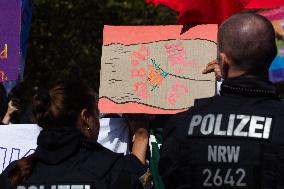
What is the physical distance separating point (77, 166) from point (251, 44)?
2.96 ft

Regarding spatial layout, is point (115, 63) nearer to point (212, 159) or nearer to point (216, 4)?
point (216, 4)

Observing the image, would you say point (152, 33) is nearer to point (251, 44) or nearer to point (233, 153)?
point (251, 44)

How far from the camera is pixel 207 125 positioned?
9.70 feet

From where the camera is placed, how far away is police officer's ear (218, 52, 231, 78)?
9.78ft

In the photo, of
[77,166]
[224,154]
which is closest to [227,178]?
[224,154]

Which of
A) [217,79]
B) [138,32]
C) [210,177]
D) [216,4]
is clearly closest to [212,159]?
[210,177]

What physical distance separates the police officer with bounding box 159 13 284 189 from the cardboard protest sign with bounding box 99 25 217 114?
1.51 meters

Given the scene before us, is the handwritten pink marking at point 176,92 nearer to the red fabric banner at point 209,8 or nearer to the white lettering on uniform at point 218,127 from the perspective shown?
the red fabric banner at point 209,8

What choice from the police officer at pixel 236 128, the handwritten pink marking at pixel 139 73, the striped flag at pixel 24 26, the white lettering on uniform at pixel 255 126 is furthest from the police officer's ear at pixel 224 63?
the striped flag at pixel 24 26

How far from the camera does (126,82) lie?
15.4ft

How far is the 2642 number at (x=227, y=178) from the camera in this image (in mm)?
2855

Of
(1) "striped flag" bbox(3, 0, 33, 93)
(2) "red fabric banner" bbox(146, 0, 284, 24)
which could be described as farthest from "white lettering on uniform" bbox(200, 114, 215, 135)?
(1) "striped flag" bbox(3, 0, 33, 93)

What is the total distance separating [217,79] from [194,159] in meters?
1.66

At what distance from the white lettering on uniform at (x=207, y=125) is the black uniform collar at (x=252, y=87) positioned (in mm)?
129
